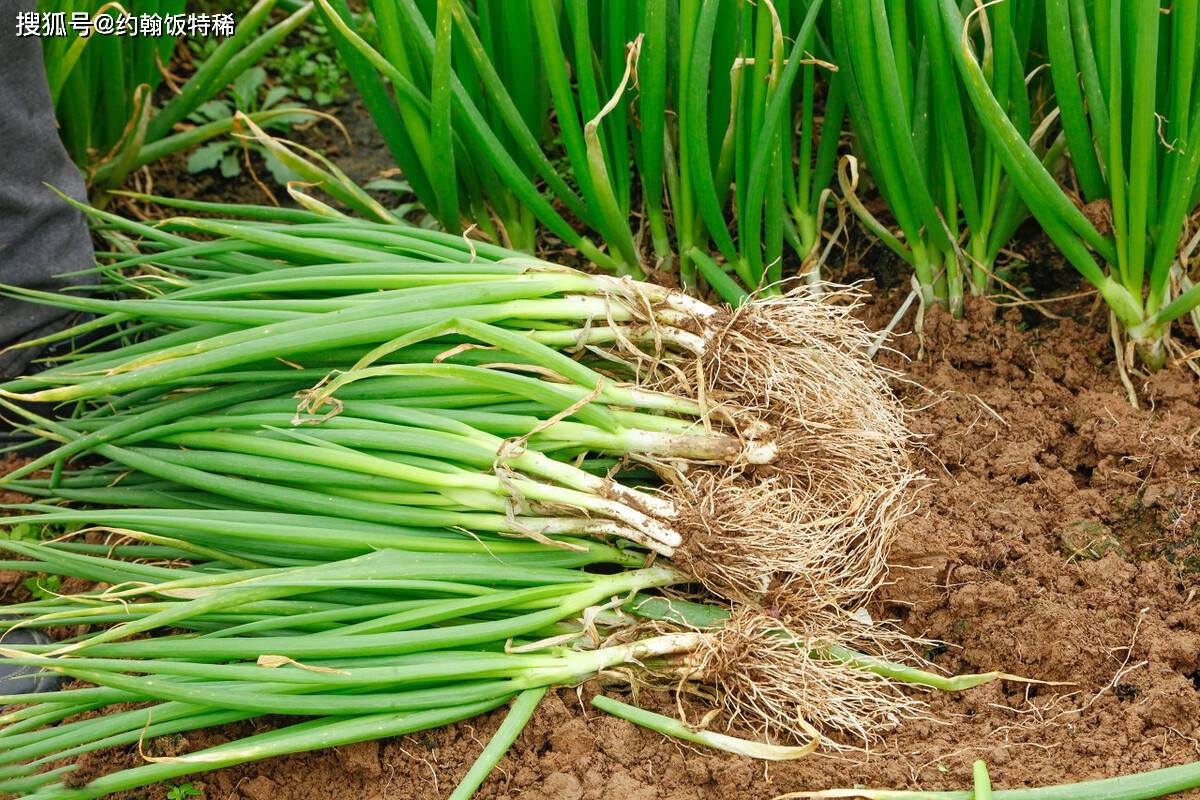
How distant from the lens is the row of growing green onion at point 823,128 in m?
1.69

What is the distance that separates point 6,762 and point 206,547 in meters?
0.37

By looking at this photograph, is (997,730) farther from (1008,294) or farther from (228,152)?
(228,152)

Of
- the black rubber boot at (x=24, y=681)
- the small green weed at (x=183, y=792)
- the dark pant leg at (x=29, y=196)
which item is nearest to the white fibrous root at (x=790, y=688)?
the small green weed at (x=183, y=792)

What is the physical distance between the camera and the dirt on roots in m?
1.43

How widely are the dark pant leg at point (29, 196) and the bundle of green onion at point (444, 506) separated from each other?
228mm

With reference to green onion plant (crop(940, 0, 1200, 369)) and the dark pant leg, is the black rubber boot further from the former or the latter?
green onion plant (crop(940, 0, 1200, 369))

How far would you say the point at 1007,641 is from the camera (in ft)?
5.12

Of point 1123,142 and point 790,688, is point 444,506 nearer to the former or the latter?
point 790,688

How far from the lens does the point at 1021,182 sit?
5.62ft

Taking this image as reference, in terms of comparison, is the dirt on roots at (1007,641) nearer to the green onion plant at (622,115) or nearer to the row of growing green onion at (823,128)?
the row of growing green onion at (823,128)

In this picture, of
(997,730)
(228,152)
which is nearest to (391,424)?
(997,730)

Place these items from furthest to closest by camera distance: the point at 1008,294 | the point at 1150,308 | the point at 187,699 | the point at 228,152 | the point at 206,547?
1. the point at 228,152
2. the point at 1008,294
3. the point at 1150,308
4. the point at 206,547
5. the point at 187,699

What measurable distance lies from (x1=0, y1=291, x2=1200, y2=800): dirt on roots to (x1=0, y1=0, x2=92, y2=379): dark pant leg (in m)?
0.84

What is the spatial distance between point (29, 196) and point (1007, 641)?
5.52 feet
